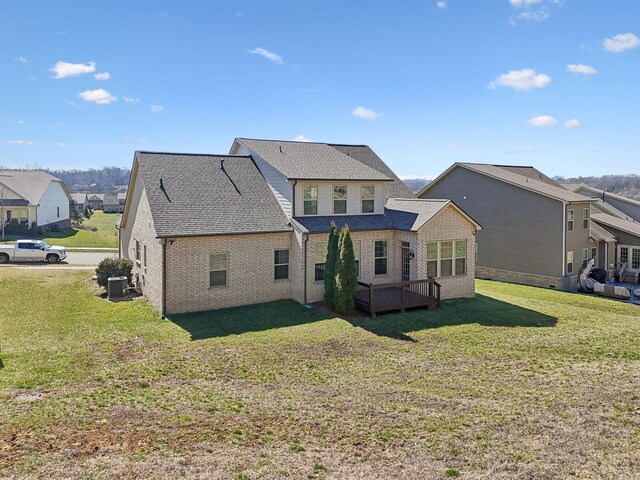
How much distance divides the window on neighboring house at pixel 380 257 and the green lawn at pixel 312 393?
304cm

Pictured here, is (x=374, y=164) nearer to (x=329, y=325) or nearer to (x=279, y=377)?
(x=329, y=325)

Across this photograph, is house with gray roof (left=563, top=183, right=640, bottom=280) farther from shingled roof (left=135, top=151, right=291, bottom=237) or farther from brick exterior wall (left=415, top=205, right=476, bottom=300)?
shingled roof (left=135, top=151, right=291, bottom=237)

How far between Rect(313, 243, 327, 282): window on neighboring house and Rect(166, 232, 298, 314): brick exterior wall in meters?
1.16

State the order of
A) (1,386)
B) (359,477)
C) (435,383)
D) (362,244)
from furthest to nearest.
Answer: (362,244)
(435,383)
(1,386)
(359,477)

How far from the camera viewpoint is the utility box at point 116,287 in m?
19.0

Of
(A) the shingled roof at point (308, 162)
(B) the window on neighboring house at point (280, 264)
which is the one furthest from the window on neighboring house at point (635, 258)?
(B) the window on neighboring house at point (280, 264)

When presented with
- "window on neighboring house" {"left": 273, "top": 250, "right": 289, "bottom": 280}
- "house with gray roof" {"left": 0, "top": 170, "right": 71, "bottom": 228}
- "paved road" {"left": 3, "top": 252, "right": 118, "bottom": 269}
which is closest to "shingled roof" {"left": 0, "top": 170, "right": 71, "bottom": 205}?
"house with gray roof" {"left": 0, "top": 170, "right": 71, "bottom": 228}

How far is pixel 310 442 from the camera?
754 centimetres

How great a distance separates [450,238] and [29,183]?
50733 millimetres

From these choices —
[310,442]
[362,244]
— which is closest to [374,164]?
[362,244]

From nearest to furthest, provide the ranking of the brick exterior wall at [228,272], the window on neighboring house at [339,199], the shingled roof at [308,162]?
1. the brick exterior wall at [228,272]
2. the shingled roof at [308,162]
3. the window on neighboring house at [339,199]

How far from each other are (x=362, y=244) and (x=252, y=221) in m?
4.87

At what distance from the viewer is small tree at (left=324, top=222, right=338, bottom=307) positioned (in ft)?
57.6

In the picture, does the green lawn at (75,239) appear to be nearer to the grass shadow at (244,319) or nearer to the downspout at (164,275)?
the downspout at (164,275)
